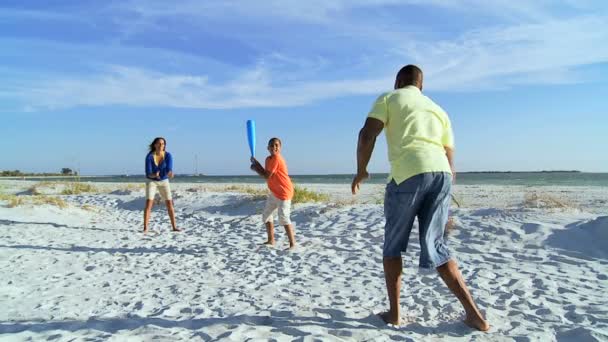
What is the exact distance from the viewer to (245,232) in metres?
8.09

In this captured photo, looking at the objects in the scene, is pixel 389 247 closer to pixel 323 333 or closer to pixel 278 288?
pixel 323 333

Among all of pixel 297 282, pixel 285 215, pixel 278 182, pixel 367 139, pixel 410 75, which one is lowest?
pixel 297 282

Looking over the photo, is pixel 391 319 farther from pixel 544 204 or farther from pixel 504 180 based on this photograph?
pixel 504 180

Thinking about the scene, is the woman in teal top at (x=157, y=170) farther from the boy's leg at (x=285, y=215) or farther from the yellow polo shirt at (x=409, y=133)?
the yellow polo shirt at (x=409, y=133)

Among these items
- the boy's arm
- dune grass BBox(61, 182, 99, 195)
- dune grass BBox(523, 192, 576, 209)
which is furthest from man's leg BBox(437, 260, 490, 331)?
dune grass BBox(61, 182, 99, 195)

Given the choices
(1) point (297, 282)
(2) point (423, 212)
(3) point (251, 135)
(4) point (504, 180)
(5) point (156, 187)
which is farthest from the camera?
(4) point (504, 180)

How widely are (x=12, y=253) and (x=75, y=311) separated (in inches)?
126

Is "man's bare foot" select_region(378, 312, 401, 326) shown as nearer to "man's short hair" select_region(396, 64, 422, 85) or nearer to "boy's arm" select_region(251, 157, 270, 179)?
"man's short hair" select_region(396, 64, 422, 85)

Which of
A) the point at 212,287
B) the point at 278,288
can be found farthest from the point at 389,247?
the point at 212,287

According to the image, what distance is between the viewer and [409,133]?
300 cm

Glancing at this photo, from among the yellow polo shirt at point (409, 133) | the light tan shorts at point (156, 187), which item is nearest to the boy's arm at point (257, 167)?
the light tan shorts at point (156, 187)

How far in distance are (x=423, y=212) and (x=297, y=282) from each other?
6.62ft

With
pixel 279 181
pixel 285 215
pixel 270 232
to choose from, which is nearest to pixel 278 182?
pixel 279 181

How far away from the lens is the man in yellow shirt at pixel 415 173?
9.75ft
